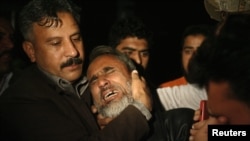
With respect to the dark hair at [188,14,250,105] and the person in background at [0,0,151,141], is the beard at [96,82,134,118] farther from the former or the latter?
the dark hair at [188,14,250,105]

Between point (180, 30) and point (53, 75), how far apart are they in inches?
291

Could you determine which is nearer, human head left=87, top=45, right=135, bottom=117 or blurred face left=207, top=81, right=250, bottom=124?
blurred face left=207, top=81, right=250, bottom=124

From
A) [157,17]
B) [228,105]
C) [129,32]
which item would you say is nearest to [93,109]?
[228,105]

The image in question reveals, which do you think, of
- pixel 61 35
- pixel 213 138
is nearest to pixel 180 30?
pixel 61 35

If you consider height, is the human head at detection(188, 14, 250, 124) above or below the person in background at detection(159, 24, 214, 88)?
above

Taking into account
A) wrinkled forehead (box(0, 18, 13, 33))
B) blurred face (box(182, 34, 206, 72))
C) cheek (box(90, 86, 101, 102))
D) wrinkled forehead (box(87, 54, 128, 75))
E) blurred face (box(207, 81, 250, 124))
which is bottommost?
blurred face (box(182, 34, 206, 72))

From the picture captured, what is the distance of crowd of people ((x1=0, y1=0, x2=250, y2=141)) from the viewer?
4.92ft

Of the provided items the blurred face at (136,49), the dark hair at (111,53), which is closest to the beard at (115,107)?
the dark hair at (111,53)

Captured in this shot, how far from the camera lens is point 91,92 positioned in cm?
303

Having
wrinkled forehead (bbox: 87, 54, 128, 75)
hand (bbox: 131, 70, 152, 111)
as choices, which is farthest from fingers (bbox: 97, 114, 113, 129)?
wrinkled forehead (bbox: 87, 54, 128, 75)

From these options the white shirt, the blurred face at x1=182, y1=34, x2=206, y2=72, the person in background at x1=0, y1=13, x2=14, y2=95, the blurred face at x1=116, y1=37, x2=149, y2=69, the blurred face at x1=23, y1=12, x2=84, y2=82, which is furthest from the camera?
the blurred face at x1=182, y1=34, x2=206, y2=72

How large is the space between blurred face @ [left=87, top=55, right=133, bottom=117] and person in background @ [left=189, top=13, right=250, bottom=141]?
1281 mm

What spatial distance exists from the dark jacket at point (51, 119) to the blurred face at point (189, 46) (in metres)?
2.48

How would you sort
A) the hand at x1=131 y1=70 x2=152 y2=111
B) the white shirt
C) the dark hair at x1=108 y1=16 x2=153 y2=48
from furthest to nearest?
the dark hair at x1=108 y1=16 x2=153 y2=48
the white shirt
the hand at x1=131 y1=70 x2=152 y2=111
